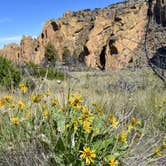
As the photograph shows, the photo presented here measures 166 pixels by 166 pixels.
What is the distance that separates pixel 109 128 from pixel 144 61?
351 centimetres

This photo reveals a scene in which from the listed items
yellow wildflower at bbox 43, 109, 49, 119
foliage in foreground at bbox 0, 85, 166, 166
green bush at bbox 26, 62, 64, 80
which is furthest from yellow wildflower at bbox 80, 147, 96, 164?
green bush at bbox 26, 62, 64, 80

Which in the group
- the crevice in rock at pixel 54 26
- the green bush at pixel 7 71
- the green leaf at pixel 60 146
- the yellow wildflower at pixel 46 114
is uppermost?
the crevice in rock at pixel 54 26

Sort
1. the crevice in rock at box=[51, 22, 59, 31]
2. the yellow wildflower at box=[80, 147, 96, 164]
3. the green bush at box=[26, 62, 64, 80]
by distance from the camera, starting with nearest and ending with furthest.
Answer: the yellow wildflower at box=[80, 147, 96, 164] < the green bush at box=[26, 62, 64, 80] < the crevice in rock at box=[51, 22, 59, 31]

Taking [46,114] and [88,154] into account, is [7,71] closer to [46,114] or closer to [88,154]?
[46,114]

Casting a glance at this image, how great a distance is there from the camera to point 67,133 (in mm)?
3523

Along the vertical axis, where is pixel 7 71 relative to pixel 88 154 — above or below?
above

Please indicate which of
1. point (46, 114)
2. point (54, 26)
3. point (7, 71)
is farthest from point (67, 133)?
point (54, 26)

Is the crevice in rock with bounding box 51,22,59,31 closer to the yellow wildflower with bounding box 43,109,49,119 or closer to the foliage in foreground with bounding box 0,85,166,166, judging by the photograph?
the foliage in foreground with bounding box 0,85,166,166

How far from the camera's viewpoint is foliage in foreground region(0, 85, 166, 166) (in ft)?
11.2

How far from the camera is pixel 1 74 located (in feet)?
43.8

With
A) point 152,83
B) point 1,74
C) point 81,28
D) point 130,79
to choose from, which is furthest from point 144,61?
point 81,28

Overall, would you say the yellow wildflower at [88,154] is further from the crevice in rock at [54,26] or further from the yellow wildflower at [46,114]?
the crevice in rock at [54,26]

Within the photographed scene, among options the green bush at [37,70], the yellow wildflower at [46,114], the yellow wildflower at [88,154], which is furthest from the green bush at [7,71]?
the yellow wildflower at [88,154]

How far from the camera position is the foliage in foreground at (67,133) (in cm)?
341
